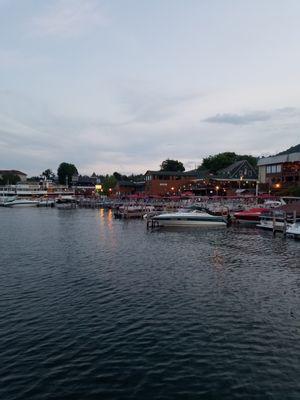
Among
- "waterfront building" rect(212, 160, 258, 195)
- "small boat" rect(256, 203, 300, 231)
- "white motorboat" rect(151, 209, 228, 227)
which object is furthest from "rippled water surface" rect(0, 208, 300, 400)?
"waterfront building" rect(212, 160, 258, 195)

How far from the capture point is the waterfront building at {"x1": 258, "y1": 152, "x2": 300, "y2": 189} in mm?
109312

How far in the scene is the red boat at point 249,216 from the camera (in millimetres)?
73000

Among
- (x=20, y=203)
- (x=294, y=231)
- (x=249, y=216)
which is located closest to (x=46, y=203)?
(x=20, y=203)

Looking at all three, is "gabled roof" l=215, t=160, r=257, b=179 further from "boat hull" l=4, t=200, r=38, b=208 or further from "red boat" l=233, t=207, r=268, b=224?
"boat hull" l=4, t=200, r=38, b=208

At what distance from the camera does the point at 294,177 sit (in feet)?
360

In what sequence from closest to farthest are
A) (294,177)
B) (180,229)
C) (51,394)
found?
(51,394)
(180,229)
(294,177)

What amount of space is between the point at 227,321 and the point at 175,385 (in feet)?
23.7

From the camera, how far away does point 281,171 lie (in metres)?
115

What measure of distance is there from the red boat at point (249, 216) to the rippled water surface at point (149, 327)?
33993 mm

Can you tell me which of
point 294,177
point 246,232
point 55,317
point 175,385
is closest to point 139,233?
point 246,232

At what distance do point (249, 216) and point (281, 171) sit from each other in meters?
48.8

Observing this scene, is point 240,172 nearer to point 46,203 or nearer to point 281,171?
point 281,171

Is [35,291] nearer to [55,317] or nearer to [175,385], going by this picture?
[55,317]

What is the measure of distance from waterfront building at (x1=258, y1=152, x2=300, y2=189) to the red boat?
37593mm
